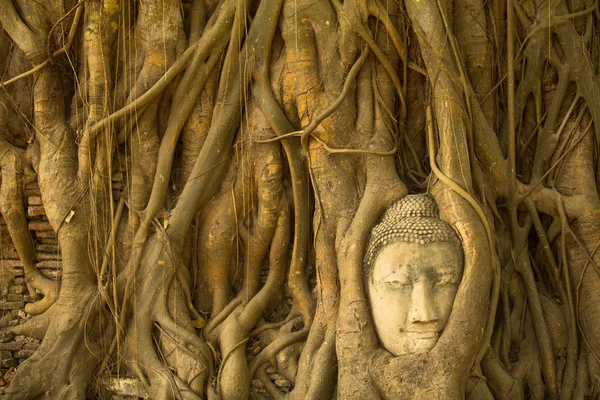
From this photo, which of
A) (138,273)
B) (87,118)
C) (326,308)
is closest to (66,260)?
(138,273)

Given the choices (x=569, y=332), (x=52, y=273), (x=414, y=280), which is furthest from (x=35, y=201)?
(x=569, y=332)

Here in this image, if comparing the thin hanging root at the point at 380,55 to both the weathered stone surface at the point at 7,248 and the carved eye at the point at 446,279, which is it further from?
the weathered stone surface at the point at 7,248

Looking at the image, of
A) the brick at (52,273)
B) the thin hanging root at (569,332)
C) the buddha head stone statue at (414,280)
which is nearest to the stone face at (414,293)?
the buddha head stone statue at (414,280)

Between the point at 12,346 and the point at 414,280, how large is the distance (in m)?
2.79

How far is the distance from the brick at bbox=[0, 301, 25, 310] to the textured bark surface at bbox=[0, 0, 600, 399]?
119 mm

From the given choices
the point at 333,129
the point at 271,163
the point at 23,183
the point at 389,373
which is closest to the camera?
the point at 389,373

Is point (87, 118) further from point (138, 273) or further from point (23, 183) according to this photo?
point (138, 273)

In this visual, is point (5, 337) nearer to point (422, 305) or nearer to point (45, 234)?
point (45, 234)

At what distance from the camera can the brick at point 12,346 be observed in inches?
200

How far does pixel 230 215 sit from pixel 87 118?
3.85ft

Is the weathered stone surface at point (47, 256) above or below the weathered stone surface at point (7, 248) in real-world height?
below

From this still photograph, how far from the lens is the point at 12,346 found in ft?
16.7

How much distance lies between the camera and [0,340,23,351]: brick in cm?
509

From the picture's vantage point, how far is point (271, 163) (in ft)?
16.0
